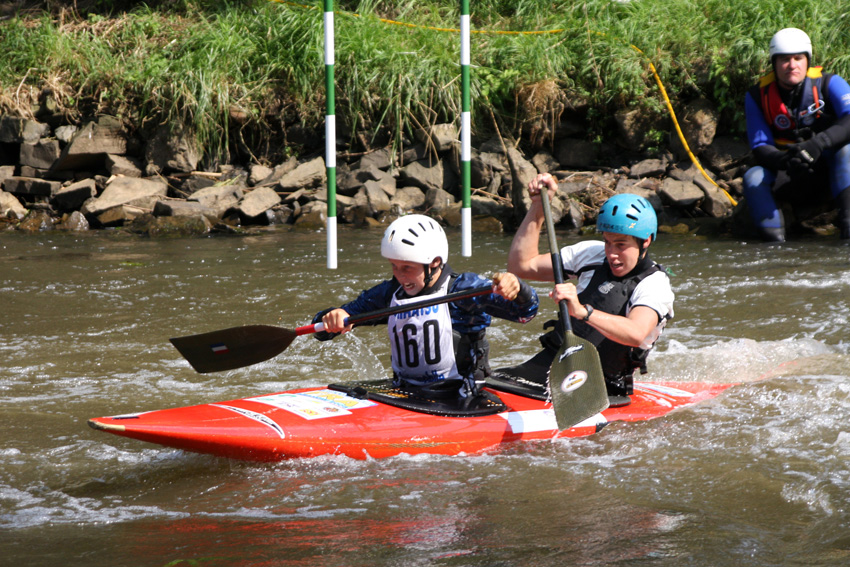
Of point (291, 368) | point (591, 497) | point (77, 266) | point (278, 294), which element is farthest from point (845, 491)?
point (77, 266)

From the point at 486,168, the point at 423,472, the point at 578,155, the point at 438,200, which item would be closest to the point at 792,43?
the point at 578,155

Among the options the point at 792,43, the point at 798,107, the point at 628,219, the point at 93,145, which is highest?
the point at 792,43

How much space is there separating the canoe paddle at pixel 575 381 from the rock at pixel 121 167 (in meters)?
8.71

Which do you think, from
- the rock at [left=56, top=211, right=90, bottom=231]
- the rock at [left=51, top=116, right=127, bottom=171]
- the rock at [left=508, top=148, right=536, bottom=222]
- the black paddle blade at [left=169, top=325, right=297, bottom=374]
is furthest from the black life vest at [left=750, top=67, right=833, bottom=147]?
the rock at [left=51, top=116, right=127, bottom=171]

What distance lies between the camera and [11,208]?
35.0ft

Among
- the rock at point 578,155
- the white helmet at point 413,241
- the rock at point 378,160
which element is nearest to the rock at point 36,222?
the rock at point 378,160

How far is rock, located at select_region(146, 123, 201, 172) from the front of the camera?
1106 centimetres

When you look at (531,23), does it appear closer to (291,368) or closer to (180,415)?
(291,368)

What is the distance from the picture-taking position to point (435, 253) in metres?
3.62

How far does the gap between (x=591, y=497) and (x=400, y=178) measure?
7.93 m

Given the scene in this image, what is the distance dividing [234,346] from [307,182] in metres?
6.77

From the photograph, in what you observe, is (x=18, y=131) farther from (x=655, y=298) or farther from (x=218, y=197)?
(x=655, y=298)

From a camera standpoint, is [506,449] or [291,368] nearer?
[506,449]

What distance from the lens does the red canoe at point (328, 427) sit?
332 centimetres
